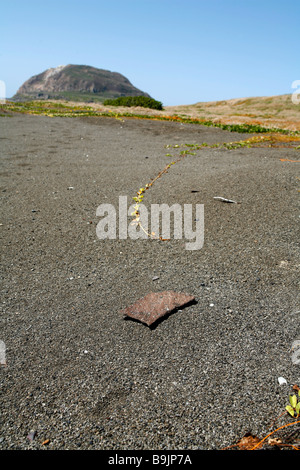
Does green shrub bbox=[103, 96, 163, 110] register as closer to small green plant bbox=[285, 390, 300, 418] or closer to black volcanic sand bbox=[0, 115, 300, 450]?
black volcanic sand bbox=[0, 115, 300, 450]

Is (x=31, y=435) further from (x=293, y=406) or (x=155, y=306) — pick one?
(x=293, y=406)

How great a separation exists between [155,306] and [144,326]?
209mm

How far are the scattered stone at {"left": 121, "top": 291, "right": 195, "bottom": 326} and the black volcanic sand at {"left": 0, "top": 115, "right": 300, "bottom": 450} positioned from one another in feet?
0.20

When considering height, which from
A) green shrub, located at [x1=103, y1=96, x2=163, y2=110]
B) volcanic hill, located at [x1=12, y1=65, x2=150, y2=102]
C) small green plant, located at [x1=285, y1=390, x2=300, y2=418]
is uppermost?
volcanic hill, located at [x1=12, y1=65, x2=150, y2=102]

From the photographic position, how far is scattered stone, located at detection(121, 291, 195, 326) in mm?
2455

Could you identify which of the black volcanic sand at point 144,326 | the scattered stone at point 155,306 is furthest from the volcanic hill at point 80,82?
the scattered stone at point 155,306

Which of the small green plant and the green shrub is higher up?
the green shrub

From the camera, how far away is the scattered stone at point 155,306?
8.05 ft

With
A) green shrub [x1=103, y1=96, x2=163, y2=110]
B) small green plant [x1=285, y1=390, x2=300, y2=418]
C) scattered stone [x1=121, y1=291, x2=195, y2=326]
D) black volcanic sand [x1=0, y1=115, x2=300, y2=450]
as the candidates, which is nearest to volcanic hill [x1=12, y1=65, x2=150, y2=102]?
green shrub [x1=103, y1=96, x2=163, y2=110]

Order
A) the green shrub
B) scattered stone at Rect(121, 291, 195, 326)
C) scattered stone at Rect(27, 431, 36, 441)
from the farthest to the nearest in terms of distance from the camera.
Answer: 1. the green shrub
2. scattered stone at Rect(121, 291, 195, 326)
3. scattered stone at Rect(27, 431, 36, 441)

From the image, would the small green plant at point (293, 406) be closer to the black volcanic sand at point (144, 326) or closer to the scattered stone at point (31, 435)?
the black volcanic sand at point (144, 326)

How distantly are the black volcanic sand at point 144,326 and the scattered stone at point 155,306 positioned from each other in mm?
62

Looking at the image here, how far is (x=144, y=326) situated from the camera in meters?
2.41

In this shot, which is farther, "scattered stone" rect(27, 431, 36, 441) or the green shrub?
the green shrub
